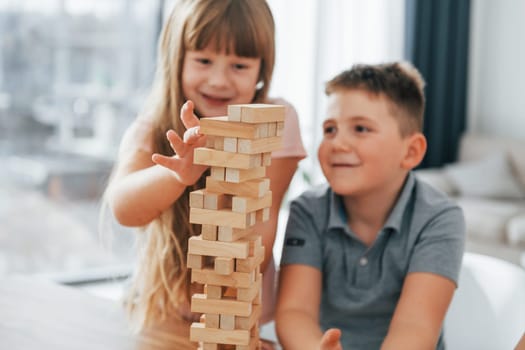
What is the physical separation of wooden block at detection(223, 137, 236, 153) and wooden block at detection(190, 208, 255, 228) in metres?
0.08

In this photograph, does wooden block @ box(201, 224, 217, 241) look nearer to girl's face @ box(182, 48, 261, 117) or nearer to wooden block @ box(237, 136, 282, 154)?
wooden block @ box(237, 136, 282, 154)

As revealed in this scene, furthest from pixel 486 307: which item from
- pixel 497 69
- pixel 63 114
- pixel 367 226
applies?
pixel 497 69

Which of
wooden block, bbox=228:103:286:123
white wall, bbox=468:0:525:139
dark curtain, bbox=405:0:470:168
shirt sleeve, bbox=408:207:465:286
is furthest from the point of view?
white wall, bbox=468:0:525:139

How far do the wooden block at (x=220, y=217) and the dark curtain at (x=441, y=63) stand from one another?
4.96 meters

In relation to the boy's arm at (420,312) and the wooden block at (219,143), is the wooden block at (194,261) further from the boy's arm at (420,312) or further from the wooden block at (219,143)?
the boy's arm at (420,312)

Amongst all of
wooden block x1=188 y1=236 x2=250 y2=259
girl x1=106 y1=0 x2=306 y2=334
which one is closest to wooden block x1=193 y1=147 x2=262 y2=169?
wooden block x1=188 y1=236 x2=250 y2=259

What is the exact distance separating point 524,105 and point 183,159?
17.7 ft

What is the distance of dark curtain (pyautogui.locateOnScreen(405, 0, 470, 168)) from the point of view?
228 inches

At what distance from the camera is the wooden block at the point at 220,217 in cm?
100

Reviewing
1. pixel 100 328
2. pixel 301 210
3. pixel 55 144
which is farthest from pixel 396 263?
pixel 55 144

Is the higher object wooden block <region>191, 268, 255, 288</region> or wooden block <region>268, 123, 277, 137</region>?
wooden block <region>268, 123, 277, 137</region>

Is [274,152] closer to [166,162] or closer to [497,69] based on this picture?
[166,162]

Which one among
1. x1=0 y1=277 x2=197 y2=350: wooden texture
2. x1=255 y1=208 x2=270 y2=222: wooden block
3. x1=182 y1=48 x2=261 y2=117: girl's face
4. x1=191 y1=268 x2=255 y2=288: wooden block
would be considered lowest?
x1=0 y1=277 x2=197 y2=350: wooden texture

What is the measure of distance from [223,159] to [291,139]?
71cm
